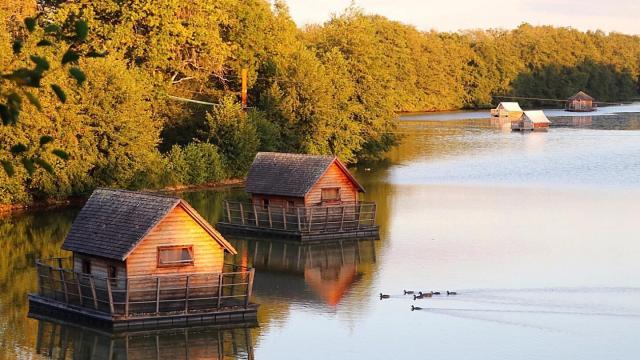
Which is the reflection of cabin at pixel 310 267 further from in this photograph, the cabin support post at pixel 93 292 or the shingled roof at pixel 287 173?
the cabin support post at pixel 93 292

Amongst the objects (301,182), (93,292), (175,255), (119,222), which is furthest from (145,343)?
(301,182)

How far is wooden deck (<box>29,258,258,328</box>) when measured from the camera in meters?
33.3

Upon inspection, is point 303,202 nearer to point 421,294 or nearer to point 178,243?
point 421,294

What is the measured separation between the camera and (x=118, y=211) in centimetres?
3641

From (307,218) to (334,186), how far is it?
2.42 m

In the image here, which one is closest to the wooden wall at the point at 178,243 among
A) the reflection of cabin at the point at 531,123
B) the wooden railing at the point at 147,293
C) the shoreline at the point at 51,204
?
the wooden railing at the point at 147,293

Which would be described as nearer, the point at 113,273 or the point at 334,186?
the point at 113,273

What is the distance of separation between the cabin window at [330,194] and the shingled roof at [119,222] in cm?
1780

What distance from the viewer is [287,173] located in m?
54.8

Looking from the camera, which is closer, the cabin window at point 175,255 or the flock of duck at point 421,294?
the cabin window at point 175,255

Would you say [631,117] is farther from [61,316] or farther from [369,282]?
[61,316]

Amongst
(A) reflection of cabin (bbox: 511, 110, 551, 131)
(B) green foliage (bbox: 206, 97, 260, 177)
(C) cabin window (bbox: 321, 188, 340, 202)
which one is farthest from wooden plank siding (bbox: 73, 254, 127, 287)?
(A) reflection of cabin (bbox: 511, 110, 551, 131)

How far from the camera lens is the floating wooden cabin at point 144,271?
3381 centimetres

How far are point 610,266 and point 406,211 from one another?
60.7 feet
